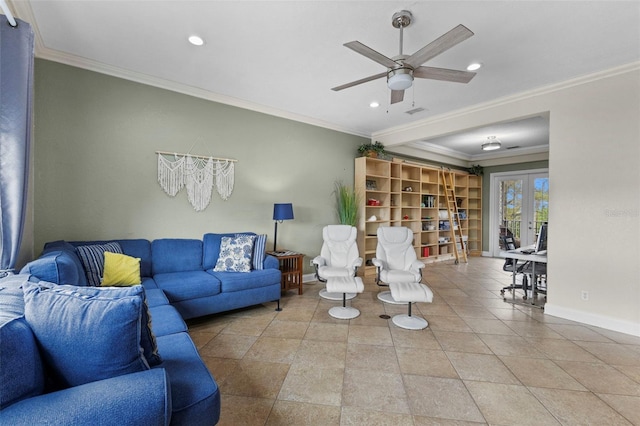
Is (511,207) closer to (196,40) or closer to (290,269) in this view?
(290,269)

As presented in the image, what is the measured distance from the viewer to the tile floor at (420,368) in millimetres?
1763

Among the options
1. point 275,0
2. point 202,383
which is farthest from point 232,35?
point 202,383

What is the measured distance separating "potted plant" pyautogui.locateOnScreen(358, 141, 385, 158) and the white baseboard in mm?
3532

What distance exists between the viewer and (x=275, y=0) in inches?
84.9

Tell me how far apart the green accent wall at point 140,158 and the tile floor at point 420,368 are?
1.40m

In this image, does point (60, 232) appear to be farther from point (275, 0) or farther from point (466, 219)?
point (466, 219)

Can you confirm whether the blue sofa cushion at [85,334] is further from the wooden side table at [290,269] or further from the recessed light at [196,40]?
the wooden side table at [290,269]

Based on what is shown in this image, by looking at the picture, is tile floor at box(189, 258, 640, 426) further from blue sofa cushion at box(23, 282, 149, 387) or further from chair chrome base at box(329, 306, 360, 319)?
blue sofa cushion at box(23, 282, 149, 387)

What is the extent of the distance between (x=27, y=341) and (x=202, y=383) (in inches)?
24.8

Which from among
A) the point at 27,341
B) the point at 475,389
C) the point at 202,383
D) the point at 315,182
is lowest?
the point at 475,389

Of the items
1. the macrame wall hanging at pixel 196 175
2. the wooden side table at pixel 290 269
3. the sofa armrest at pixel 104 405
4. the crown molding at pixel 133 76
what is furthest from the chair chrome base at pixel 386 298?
the sofa armrest at pixel 104 405

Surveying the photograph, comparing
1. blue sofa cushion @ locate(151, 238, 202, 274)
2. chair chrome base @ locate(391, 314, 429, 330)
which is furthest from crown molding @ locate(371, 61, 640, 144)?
blue sofa cushion @ locate(151, 238, 202, 274)

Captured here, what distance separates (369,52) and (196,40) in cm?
169

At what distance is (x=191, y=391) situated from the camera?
1.17 metres
